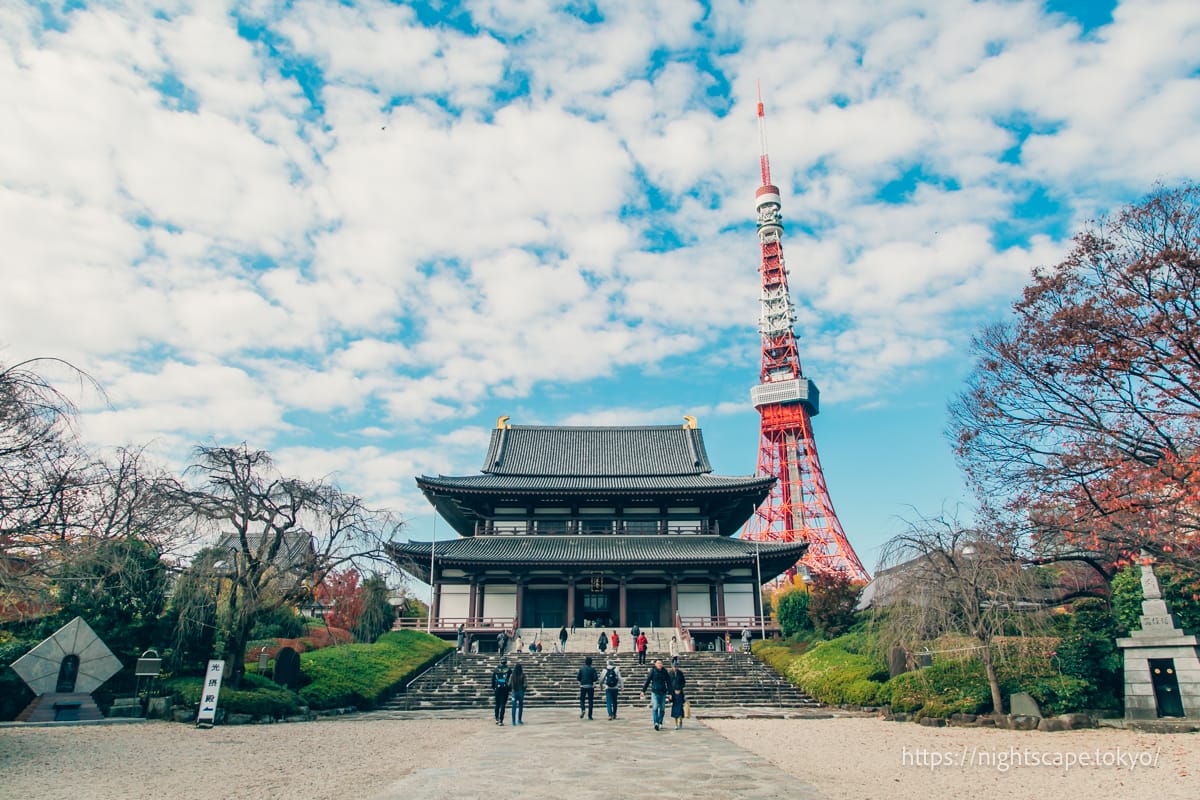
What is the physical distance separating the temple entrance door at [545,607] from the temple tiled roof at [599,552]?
248cm

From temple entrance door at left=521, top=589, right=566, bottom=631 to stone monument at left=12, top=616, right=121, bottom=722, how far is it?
20.8 meters

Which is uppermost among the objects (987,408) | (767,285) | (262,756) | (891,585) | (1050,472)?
(767,285)

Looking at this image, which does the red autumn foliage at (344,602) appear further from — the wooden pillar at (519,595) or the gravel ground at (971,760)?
the gravel ground at (971,760)

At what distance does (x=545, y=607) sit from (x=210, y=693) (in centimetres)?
2150

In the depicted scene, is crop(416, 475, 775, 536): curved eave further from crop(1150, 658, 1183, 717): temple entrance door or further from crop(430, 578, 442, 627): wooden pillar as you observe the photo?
crop(1150, 658, 1183, 717): temple entrance door

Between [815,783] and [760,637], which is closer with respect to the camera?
[815,783]

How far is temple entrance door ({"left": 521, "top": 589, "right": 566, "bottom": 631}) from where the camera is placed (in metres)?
36.4

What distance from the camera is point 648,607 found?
121ft

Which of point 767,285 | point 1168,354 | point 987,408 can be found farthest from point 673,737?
point 767,285

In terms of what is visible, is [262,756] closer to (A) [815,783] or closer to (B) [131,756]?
(B) [131,756]

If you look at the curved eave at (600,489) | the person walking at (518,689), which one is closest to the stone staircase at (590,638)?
the curved eave at (600,489)

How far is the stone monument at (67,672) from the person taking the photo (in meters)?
16.6

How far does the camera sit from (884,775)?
425 inches

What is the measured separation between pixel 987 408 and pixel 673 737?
10466mm
